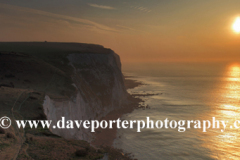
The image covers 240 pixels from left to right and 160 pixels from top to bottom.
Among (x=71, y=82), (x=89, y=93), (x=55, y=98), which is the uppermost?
(x=71, y=82)

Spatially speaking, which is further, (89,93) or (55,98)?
(89,93)

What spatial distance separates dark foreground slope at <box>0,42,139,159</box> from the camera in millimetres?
18375

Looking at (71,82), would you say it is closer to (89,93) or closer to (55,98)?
(89,93)

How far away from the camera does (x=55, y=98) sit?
3366 cm

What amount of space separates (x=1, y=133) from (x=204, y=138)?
127 feet

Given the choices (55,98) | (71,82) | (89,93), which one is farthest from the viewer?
(89,93)

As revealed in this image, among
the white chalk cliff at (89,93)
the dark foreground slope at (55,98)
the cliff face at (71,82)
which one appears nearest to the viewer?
the dark foreground slope at (55,98)

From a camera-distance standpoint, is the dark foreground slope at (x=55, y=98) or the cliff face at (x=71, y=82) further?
the cliff face at (x=71, y=82)

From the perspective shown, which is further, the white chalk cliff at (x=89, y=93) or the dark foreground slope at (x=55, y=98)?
the white chalk cliff at (x=89, y=93)

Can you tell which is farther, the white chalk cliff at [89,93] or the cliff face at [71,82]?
the cliff face at [71,82]

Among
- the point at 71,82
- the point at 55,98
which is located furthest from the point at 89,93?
the point at 55,98

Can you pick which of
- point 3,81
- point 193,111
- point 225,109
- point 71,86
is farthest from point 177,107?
point 3,81

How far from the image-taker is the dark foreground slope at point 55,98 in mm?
18375

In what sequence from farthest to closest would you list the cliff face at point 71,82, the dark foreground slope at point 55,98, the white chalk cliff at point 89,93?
the cliff face at point 71,82 < the white chalk cliff at point 89,93 < the dark foreground slope at point 55,98
